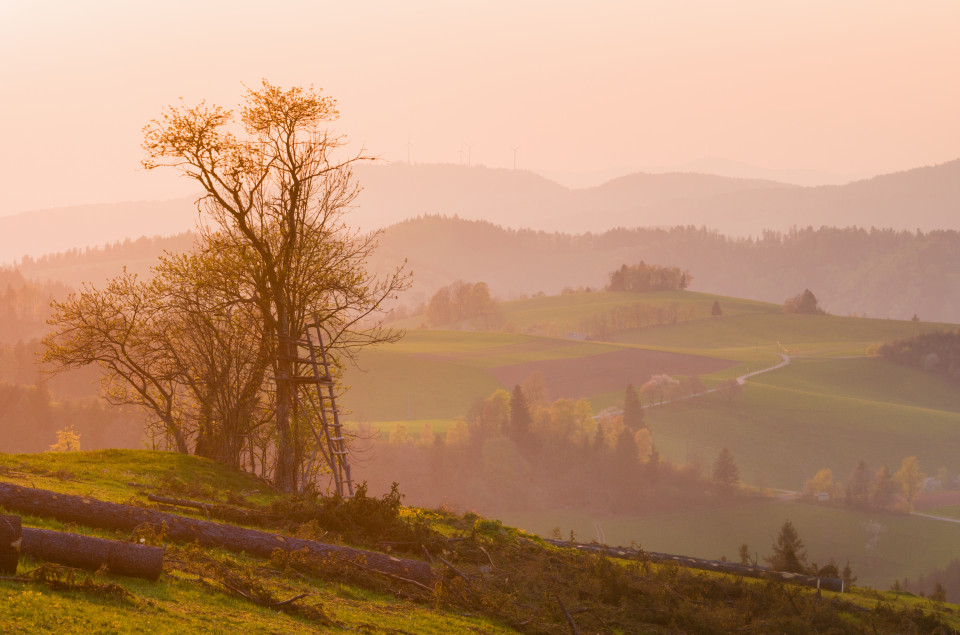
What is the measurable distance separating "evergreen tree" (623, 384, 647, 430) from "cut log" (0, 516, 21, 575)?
164 metres

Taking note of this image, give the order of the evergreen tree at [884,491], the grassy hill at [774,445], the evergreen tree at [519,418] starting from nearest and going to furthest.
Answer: the grassy hill at [774,445] → the evergreen tree at [884,491] → the evergreen tree at [519,418]

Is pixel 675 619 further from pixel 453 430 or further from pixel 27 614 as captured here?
pixel 453 430

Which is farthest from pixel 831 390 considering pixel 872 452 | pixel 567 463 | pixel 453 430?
pixel 453 430

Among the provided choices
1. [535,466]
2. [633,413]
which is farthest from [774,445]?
[535,466]

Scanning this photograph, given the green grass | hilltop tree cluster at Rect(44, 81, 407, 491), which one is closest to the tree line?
hilltop tree cluster at Rect(44, 81, 407, 491)

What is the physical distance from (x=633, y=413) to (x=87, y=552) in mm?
165198

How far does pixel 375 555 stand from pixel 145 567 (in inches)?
240

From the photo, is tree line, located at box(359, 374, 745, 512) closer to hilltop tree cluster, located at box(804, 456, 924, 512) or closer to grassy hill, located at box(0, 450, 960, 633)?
hilltop tree cluster, located at box(804, 456, 924, 512)

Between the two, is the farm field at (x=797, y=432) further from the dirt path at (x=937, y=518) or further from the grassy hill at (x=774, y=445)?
the dirt path at (x=937, y=518)

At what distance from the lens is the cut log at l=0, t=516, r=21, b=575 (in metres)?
13.0

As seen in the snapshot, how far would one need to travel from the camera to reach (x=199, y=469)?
98.0 ft

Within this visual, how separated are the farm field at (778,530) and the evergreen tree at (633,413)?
2918cm

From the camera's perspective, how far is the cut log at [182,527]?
17062mm

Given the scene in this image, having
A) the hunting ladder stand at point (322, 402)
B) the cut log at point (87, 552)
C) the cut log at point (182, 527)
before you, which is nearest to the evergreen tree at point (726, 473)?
Answer: the hunting ladder stand at point (322, 402)
